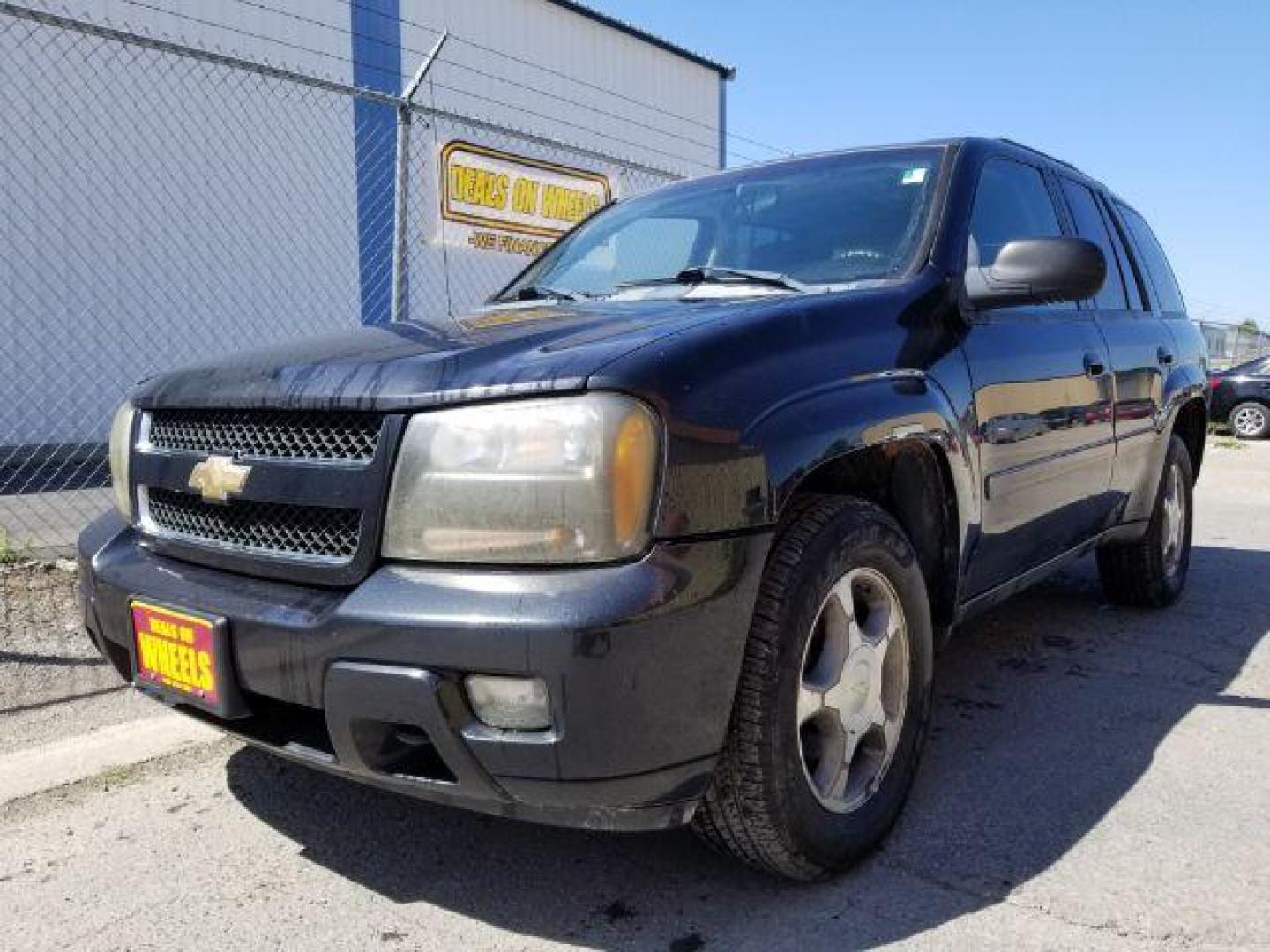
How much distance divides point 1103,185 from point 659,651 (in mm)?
3694

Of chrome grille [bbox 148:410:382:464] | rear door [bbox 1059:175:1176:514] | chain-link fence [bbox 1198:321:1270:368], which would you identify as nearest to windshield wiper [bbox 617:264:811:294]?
chrome grille [bbox 148:410:382:464]

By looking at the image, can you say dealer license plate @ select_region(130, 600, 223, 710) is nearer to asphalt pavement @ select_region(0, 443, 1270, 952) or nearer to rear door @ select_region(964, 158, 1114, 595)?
asphalt pavement @ select_region(0, 443, 1270, 952)

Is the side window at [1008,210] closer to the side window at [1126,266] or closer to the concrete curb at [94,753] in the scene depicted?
the side window at [1126,266]

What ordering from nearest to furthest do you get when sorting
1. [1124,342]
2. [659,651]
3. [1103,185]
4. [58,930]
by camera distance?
1. [659,651]
2. [58,930]
3. [1124,342]
4. [1103,185]

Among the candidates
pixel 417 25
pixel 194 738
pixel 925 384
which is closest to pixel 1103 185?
pixel 925 384

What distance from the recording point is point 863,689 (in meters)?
2.29

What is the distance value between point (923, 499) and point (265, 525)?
1.59 meters

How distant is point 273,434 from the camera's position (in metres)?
2.09

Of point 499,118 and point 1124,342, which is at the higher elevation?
point 499,118

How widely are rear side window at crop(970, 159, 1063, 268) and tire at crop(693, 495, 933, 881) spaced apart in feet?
3.64

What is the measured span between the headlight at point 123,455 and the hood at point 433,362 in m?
0.07

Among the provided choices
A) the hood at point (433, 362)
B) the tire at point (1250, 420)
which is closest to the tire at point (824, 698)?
the hood at point (433, 362)

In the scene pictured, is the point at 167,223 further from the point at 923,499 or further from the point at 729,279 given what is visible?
the point at 923,499

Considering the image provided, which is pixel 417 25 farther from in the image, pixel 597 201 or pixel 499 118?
pixel 597 201
